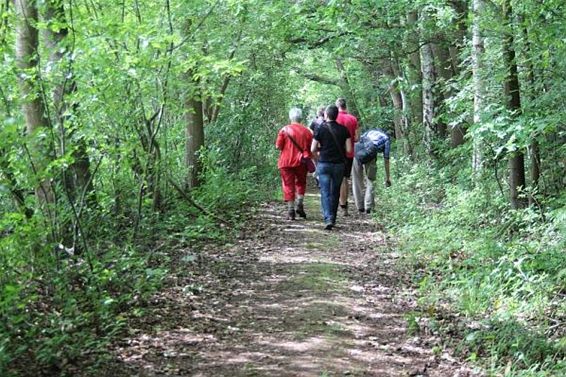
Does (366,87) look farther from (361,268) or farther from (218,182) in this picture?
(361,268)

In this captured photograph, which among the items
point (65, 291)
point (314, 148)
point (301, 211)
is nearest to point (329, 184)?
point (314, 148)

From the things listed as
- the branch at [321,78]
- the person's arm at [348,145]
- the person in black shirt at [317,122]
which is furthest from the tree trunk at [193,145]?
the branch at [321,78]

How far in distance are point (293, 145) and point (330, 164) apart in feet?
2.74

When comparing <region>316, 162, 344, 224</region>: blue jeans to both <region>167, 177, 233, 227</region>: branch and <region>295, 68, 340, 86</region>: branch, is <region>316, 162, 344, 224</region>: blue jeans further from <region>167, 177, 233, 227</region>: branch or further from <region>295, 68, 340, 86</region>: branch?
<region>295, 68, 340, 86</region>: branch

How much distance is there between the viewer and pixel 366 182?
43.1 ft

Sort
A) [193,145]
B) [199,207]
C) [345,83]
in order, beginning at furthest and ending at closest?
[345,83], [193,145], [199,207]

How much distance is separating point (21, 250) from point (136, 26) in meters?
2.59

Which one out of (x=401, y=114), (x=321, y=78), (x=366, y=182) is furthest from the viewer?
(x=321, y=78)

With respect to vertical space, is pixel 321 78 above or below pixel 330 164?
above

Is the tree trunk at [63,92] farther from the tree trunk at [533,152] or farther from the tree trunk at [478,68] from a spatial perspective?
the tree trunk at [533,152]

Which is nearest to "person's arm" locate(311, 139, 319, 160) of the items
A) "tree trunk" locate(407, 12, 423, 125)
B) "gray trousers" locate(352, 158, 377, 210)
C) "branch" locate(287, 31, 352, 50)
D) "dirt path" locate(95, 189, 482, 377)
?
"gray trousers" locate(352, 158, 377, 210)

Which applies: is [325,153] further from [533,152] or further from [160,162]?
[160,162]

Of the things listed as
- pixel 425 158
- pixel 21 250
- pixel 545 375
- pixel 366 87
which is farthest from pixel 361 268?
pixel 366 87

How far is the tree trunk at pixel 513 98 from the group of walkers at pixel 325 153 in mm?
3068
